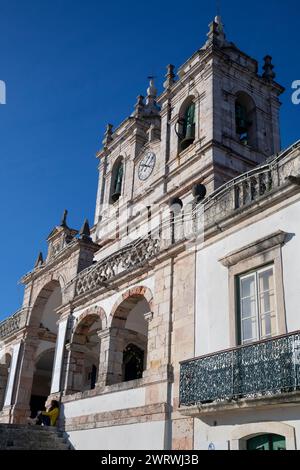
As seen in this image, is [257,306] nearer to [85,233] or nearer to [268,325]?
[268,325]

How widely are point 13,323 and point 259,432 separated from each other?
1279cm

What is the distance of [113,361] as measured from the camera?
38.2 feet

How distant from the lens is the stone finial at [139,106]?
2300 centimetres

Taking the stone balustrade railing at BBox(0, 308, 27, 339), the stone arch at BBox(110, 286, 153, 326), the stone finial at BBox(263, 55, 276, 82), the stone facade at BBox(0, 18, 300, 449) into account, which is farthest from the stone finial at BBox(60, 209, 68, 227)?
the stone finial at BBox(263, 55, 276, 82)

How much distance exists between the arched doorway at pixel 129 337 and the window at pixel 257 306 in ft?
9.46

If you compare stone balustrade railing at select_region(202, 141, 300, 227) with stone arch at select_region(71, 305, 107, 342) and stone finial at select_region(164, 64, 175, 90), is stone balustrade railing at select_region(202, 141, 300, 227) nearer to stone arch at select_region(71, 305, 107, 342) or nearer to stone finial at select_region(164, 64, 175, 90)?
stone arch at select_region(71, 305, 107, 342)

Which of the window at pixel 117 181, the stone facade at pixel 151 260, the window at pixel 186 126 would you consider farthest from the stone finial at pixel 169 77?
the window at pixel 117 181

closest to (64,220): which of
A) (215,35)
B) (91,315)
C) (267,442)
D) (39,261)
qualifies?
(39,261)

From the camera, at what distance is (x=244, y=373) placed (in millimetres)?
7438

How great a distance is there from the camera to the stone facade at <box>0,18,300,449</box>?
9.26 m
